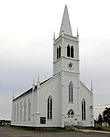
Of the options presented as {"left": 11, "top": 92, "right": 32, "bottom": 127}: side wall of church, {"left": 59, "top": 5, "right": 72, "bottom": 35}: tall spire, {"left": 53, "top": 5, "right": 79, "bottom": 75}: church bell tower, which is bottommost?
{"left": 11, "top": 92, "right": 32, "bottom": 127}: side wall of church

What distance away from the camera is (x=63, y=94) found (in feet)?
155

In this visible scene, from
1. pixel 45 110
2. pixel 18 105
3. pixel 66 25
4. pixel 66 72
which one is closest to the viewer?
pixel 45 110

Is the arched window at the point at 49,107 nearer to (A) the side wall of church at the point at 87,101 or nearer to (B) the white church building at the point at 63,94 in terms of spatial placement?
(B) the white church building at the point at 63,94

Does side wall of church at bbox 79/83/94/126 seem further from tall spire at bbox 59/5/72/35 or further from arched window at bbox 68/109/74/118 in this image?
tall spire at bbox 59/5/72/35

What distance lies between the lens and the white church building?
46219 mm

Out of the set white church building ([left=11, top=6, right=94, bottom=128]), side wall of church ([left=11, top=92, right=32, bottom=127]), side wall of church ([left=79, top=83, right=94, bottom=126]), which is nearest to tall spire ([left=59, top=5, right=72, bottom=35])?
white church building ([left=11, top=6, right=94, bottom=128])

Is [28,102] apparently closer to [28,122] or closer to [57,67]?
[28,122]

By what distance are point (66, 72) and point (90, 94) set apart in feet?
24.9

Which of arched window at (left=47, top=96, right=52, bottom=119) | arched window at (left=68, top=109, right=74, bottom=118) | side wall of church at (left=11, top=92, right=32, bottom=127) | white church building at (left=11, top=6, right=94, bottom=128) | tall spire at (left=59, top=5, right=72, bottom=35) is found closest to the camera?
white church building at (left=11, top=6, right=94, bottom=128)

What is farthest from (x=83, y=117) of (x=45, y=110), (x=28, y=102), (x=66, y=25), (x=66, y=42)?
(x=66, y=25)

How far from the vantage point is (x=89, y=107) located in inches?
2018

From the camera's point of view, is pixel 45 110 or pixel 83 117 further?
pixel 83 117

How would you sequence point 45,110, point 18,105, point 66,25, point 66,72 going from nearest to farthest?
1. point 45,110
2. point 66,72
3. point 66,25
4. point 18,105

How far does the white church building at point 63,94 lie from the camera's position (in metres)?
46.2
